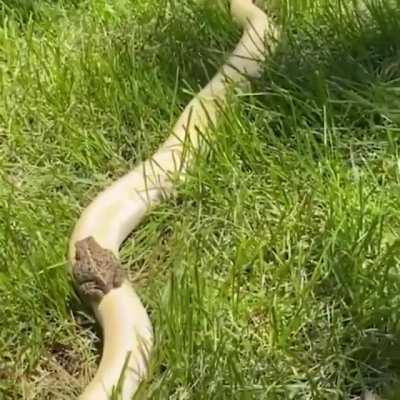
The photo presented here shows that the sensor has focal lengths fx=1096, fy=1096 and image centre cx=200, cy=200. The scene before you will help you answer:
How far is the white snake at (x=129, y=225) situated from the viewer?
5.15ft

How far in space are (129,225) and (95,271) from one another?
146 millimetres

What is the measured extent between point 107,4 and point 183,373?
1029 millimetres

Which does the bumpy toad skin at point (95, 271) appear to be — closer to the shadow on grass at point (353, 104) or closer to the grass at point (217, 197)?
the grass at point (217, 197)

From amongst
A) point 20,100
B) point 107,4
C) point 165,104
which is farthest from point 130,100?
point 107,4

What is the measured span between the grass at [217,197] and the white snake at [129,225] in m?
0.03

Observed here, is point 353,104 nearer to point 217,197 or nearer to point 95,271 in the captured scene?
point 217,197

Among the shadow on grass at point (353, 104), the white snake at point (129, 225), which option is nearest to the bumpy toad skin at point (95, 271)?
the white snake at point (129, 225)

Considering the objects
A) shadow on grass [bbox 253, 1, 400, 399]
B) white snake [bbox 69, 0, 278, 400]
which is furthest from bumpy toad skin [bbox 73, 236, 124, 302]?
shadow on grass [bbox 253, 1, 400, 399]

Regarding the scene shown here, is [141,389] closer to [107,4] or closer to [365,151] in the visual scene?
[365,151]

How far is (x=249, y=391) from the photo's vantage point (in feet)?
4.94

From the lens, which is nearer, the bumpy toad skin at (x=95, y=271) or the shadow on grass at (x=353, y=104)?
the shadow on grass at (x=353, y=104)

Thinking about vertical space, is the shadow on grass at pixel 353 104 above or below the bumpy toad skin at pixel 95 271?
below

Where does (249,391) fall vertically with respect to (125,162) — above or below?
below

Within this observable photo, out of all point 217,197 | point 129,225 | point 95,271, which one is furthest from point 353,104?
point 95,271
